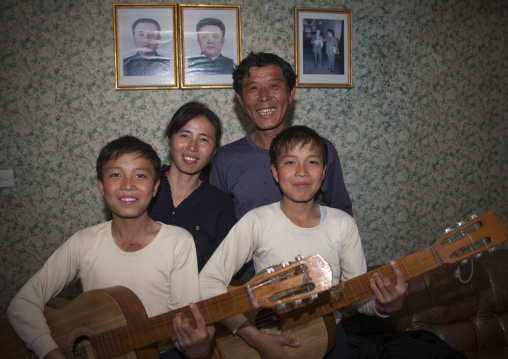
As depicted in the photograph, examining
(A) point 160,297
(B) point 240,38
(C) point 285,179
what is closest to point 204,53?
(B) point 240,38

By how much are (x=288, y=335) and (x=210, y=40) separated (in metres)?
1.99

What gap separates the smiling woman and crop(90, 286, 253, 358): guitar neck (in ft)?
1.43

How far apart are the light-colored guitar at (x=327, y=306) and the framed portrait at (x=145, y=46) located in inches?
69.1

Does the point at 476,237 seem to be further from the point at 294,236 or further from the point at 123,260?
the point at 123,260

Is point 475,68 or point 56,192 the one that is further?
point 475,68

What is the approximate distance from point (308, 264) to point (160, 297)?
705mm

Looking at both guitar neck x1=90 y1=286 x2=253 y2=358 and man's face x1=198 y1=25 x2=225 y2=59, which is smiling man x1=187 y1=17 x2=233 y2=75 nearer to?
man's face x1=198 y1=25 x2=225 y2=59

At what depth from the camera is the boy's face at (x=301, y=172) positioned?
57.2 inches

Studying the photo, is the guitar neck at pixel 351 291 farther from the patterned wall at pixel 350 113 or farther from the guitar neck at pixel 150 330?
Answer: the patterned wall at pixel 350 113

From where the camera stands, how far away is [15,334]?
1.38 metres

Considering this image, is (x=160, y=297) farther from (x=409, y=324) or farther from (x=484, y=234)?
(x=409, y=324)

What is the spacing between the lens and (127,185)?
1.41 meters

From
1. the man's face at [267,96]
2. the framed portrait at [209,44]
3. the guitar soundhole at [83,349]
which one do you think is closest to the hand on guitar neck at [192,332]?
the guitar soundhole at [83,349]

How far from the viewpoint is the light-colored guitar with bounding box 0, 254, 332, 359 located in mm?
1060
